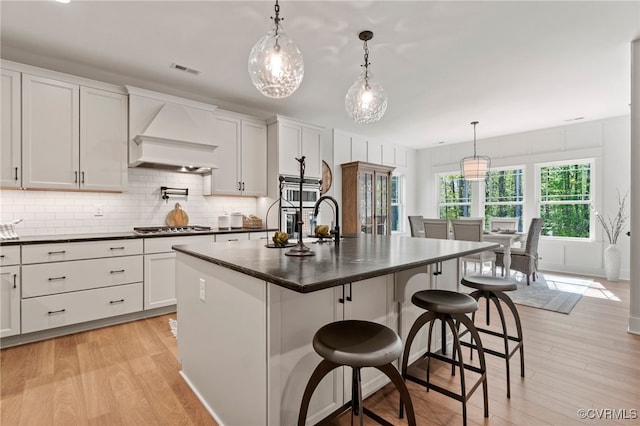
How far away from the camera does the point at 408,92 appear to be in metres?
3.98

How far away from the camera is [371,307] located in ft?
6.19

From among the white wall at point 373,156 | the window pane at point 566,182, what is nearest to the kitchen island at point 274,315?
the white wall at point 373,156

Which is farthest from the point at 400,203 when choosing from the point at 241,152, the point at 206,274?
the point at 206,274

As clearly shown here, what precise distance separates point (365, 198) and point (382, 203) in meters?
0.52

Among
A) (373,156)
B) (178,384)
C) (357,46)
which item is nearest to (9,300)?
(178,384)

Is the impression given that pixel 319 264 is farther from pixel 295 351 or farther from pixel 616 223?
pixel 616 223

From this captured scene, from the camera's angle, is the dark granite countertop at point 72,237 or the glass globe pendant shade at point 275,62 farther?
the dark granite countertop at point 72,237

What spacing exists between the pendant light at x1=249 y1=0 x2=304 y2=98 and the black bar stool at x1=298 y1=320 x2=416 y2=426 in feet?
4.79

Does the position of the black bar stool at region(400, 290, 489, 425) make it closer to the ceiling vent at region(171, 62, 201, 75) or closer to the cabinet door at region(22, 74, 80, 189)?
the ceiling vent at region(171, 62, 201, 75)

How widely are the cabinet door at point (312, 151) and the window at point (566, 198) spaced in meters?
4.40

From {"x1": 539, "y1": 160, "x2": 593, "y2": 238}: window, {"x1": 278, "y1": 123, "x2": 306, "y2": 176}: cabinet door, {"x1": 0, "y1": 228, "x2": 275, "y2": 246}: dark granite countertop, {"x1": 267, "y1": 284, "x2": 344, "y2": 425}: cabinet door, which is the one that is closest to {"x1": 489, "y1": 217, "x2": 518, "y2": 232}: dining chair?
{"x1": 539, "y1": 160, "x2": 593, "y2": 238}: window

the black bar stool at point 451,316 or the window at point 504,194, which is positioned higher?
the window at point 504,194

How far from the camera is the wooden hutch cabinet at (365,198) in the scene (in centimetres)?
553

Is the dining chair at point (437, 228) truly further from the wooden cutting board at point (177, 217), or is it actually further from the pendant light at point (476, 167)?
the wooden cutting board at point (177, 217)
